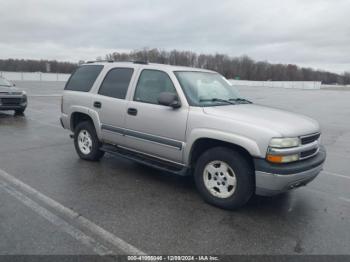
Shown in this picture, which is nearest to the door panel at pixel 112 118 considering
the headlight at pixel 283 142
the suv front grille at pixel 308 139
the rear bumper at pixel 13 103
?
the headlight at pixel 283 142

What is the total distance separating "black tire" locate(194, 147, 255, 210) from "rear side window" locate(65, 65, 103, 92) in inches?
117

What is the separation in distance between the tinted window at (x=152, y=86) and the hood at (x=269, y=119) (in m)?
0.85

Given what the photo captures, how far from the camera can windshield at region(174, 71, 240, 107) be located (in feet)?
14.3

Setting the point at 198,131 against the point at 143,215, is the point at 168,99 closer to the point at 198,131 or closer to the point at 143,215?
the point at 198,131

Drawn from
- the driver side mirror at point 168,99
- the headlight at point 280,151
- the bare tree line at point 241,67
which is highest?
the bare tree line at point 241,67

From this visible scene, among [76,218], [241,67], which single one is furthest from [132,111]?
[241,67]

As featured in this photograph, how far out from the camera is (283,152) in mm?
3449

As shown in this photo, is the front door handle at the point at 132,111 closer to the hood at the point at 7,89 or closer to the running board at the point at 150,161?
the running board at the point at 150,161

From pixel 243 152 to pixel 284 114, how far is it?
949 millimetres

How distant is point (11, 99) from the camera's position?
11.7m

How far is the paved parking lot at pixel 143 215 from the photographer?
10.0 feet

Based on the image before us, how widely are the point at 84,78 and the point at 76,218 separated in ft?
10.9

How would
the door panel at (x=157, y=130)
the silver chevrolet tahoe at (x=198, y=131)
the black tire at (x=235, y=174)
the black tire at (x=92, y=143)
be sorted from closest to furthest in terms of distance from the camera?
the silver chevrolet tahoe at (x=198, y=131) → the black tire at (x=235, y=174) → the door panel at (x=157, y=130) → the black tire at (x=92, y=143)

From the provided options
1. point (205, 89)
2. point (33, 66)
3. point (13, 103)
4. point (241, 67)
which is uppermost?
point (241, 67)
